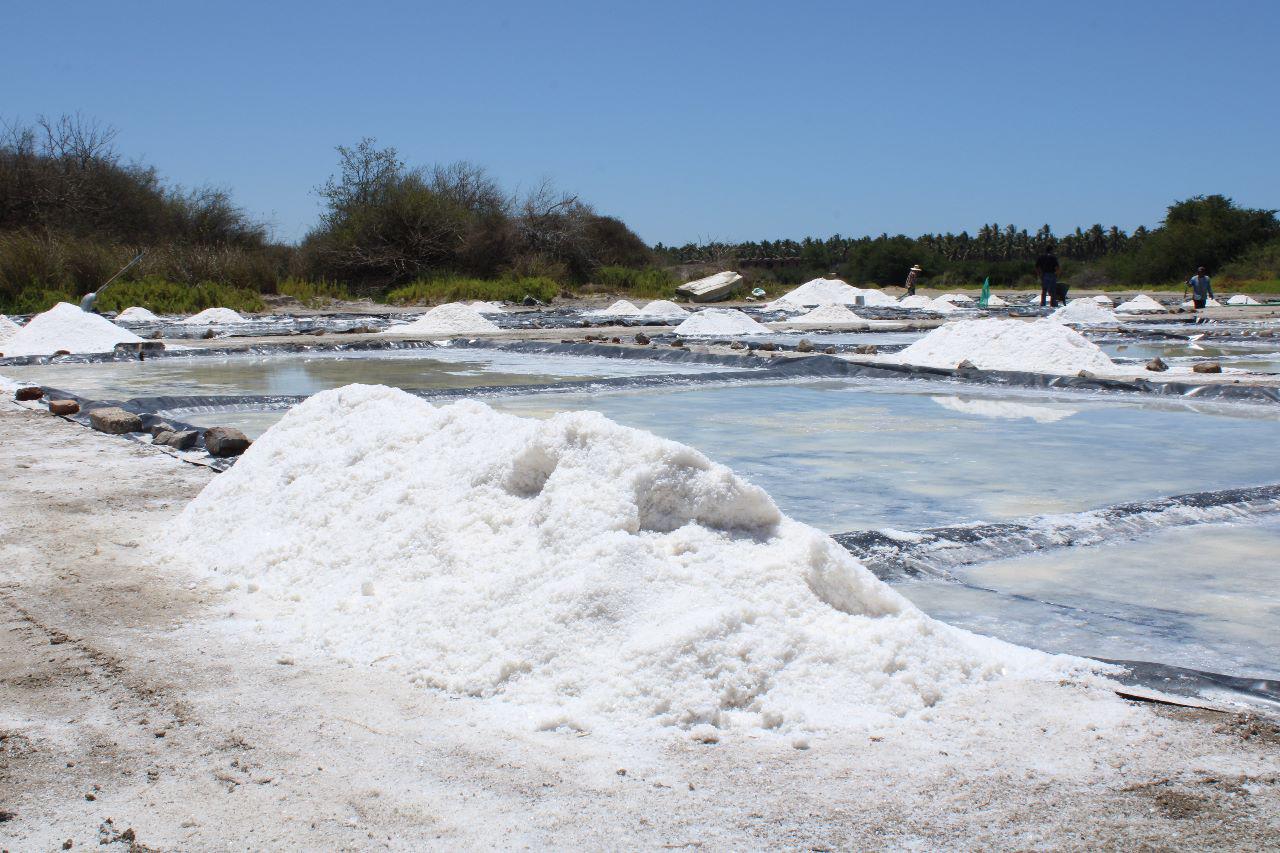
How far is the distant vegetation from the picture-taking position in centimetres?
1878

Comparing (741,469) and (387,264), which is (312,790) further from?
(387,264)

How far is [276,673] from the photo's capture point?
83.8 inches

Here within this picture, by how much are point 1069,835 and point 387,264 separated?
24623 mm

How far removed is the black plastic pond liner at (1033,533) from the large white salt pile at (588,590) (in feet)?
2.03

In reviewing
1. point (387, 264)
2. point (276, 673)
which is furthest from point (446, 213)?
point (276, 673)

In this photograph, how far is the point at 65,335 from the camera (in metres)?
11.1

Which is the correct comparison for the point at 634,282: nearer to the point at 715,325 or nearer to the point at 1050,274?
the point at 1050,274

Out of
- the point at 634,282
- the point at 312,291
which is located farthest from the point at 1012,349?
the point at 634,282

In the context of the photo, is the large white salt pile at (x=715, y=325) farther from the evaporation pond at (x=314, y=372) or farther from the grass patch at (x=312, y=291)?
the grass patch at (x=312, y=291)

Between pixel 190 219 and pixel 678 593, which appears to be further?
pixel 190 219

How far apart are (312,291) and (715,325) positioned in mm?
10124

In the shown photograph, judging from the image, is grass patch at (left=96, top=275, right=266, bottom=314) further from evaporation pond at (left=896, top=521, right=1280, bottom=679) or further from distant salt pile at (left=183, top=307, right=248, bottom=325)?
evaporation pond at (left=896, top=521, right=1280, bottom=679)

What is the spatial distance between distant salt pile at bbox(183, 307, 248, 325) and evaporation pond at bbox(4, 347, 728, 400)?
5613 mm

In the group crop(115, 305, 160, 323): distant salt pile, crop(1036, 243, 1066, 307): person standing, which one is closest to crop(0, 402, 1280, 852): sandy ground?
crop(1036, 243, 1066, 307): person standing
